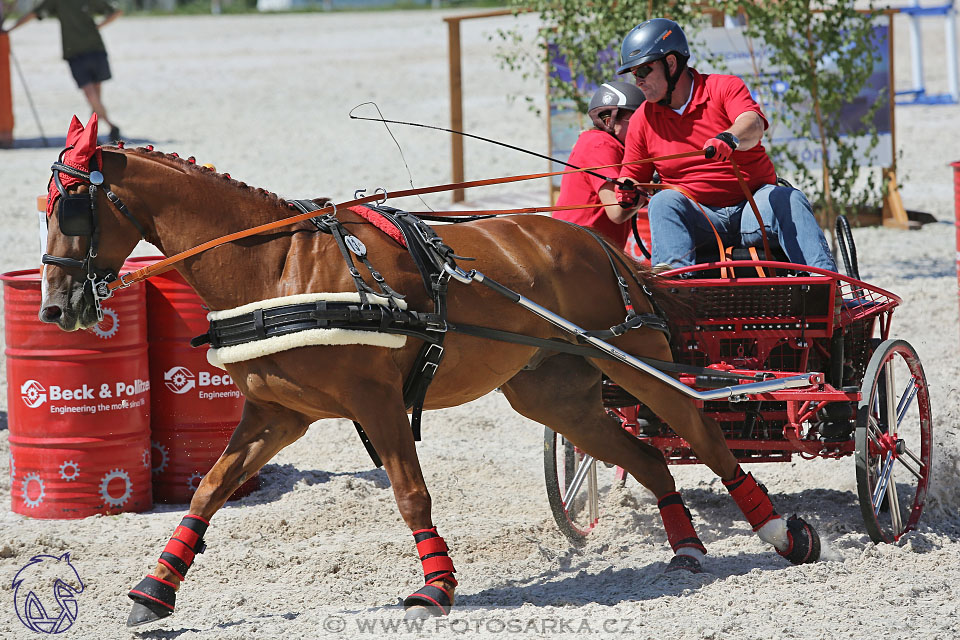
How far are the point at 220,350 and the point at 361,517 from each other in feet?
5.61

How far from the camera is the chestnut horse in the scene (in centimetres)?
415

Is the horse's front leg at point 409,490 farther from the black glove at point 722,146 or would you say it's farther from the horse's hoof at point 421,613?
the black glove at point 722,146

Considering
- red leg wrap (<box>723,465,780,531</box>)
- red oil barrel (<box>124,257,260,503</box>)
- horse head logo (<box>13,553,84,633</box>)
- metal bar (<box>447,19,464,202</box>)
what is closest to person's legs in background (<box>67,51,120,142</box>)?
metal bar (<box>447,19,464,202</box>)

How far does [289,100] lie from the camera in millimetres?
20031

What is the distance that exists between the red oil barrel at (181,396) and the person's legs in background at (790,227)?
8.35ft

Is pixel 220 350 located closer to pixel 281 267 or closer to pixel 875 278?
pixel 281 267

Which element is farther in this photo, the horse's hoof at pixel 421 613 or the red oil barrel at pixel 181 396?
the red oil barrel at pixel 181 396

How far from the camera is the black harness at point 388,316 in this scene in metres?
4.11

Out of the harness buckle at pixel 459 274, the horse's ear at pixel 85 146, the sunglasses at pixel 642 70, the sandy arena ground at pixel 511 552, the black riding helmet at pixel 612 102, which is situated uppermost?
the sunglasses at pixel 642 70

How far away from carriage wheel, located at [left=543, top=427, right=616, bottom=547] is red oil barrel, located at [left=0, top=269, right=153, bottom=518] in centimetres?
197

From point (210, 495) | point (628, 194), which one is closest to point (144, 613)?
point (210, 495)

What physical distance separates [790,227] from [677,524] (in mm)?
1348

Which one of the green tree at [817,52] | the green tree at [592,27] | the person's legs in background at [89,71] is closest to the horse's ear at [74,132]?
the green tree at [592,27]

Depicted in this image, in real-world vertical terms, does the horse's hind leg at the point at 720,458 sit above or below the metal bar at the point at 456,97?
below
